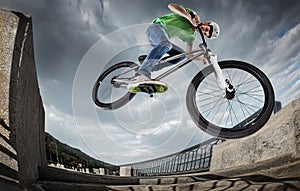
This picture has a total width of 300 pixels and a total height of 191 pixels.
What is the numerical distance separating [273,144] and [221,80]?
127 cm

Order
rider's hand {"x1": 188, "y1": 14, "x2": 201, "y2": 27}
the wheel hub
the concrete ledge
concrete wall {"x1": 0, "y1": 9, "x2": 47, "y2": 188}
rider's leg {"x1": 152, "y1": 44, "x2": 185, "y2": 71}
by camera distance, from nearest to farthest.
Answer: concrete wall {"x1": 0, "y1": 9, "x2": 47, "y2": 188} → the concrete ledge → rider's hand {"x1": 188, "y1": 14, "x2": 201, "y2": 27} → the wheel hub → rider's leg {"x1": 152, "y1": 44, "x2": 185, "y2": 71}

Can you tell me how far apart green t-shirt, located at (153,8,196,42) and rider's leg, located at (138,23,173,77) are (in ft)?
0.29

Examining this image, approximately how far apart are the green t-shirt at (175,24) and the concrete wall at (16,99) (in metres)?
1.80

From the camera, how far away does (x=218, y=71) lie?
3846 millimetres

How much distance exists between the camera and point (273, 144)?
12.5 feet

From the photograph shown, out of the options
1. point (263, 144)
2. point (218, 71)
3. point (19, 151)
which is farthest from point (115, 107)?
point (263, 144)

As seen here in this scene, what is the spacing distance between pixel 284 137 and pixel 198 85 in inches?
55.8

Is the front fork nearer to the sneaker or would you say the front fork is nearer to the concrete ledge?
the sneaker

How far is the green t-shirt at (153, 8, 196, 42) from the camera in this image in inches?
142

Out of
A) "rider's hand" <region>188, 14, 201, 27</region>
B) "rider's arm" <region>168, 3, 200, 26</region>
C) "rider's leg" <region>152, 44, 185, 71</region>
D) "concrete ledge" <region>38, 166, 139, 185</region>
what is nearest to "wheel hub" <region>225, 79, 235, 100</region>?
"rider's leg" <region>152, 44, 185, 71</region>

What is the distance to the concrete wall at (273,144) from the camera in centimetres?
322

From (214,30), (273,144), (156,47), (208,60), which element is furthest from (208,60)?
(273,144)

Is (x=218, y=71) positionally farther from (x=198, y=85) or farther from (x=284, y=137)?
(x=284, y=137)

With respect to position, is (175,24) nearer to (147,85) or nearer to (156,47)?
(156,47)
